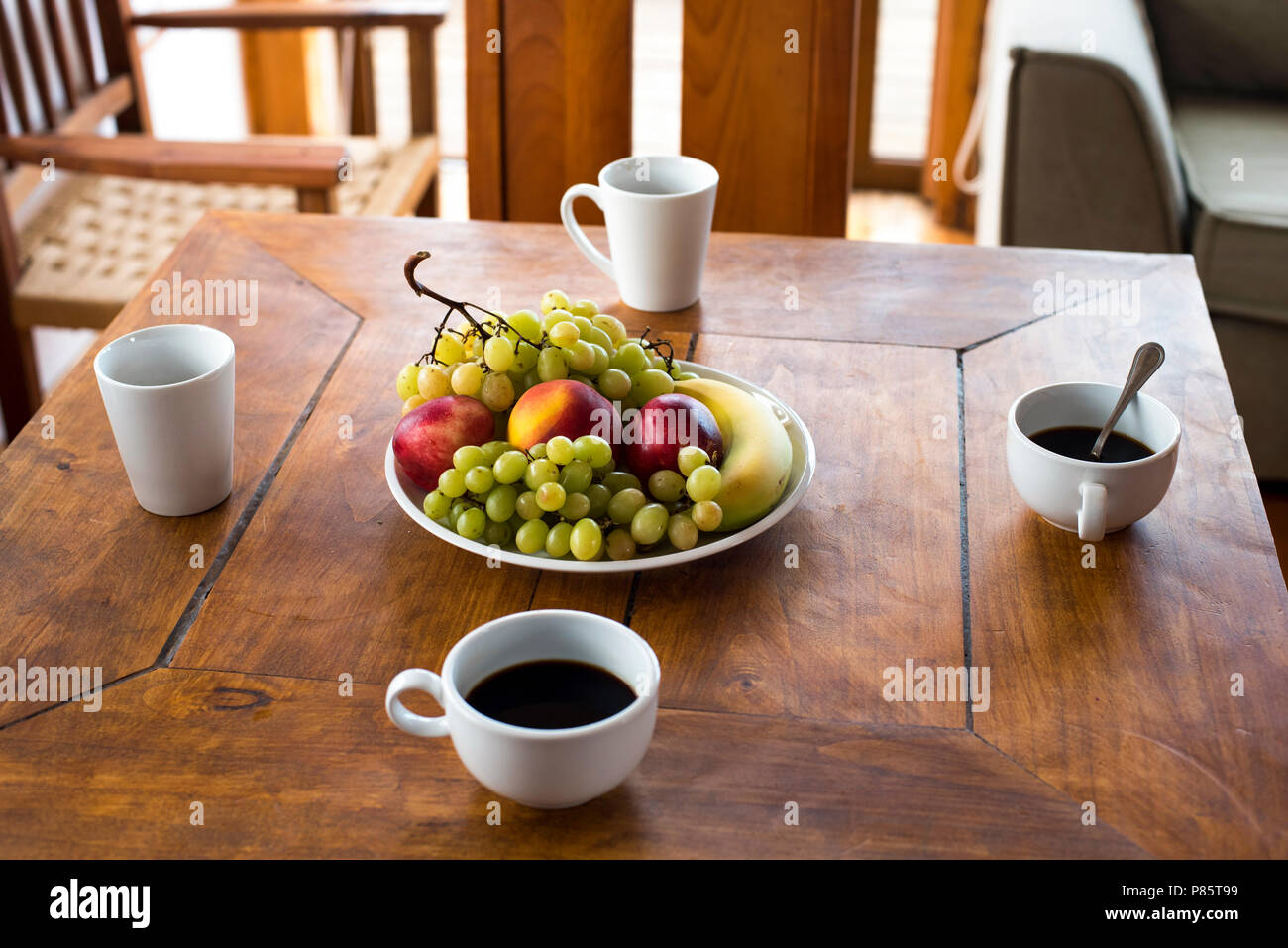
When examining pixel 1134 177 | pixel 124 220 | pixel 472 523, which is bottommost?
pixel 124 220

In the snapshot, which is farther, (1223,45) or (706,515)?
(1223,45)

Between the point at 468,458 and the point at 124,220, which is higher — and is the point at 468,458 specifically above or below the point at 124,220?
above

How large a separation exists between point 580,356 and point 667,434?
0.09 meters

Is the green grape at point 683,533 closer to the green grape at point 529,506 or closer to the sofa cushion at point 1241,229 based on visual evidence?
the green grape at point 529,506

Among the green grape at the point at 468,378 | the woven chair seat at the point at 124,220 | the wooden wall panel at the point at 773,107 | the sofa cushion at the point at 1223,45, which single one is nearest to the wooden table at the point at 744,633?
the green grape at the point at 468,378

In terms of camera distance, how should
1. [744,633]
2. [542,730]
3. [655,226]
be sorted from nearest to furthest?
[542,730] < [744,633] < [655,226]

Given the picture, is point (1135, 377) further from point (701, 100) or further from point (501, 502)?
point (701, 100)

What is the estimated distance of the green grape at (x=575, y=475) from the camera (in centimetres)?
78

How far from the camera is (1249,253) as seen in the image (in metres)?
1.93

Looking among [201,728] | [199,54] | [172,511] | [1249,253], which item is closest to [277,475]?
[172,511]

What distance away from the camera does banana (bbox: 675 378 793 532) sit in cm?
81

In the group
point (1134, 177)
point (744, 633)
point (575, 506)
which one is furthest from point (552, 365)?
point (1134, 177)

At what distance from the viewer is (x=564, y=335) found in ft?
2.78

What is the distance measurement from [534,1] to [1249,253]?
1.17 m
